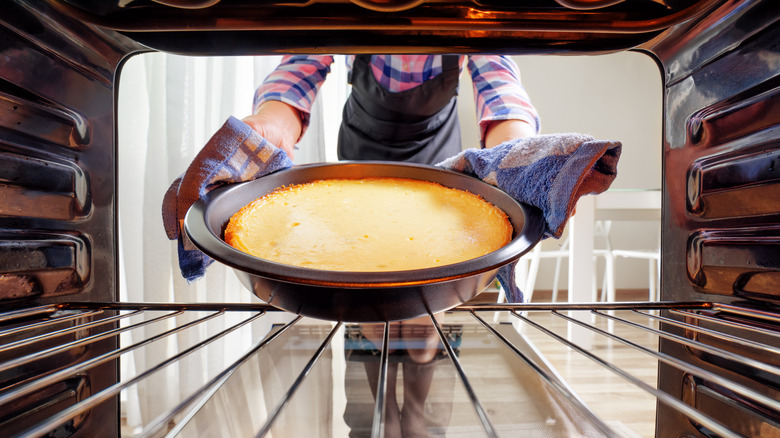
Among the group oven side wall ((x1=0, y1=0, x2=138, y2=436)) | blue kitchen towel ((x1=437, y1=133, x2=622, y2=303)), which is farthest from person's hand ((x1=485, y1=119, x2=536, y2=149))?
oven side wall ((x1=0, y1=0, x2=138, y2=436))

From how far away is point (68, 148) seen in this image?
0.38 m

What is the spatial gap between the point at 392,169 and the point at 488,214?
0.50 feet

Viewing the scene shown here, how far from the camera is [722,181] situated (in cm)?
37

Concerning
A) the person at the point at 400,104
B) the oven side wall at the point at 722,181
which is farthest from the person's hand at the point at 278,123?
the oven side wall at the point at 722,181

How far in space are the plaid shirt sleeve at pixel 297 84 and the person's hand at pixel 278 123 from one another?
1 centimetres

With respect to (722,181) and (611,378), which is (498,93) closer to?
(722,181)

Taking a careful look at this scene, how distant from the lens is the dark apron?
35.2 inches

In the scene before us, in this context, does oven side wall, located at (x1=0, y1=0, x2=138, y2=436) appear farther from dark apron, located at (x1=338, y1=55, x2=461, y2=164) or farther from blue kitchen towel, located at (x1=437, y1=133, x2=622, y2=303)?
dark apron, located at (x1=338, y1=55, x2=461, y2=164)

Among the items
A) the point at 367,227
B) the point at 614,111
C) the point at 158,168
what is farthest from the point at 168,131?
the point at 614,111

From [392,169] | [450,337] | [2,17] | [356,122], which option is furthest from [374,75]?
[2,17]

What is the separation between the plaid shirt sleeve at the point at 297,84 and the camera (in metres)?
0.73

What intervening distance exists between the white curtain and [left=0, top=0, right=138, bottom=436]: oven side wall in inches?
29.7

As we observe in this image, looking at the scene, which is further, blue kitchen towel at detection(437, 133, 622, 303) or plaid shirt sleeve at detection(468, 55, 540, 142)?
plaid shirt sleeve at detection(468, 55, 540, 142)

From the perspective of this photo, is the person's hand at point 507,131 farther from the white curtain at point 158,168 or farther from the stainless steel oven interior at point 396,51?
the white curtain at point 158,168
